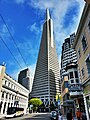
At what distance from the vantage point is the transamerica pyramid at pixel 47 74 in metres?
146

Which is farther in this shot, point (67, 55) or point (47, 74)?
point (47, 74)

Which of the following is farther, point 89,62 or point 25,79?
point 25,79

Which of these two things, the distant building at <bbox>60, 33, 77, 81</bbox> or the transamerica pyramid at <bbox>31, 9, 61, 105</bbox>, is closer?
the distant building at <bbox>60, 33, 77, 81</bbox>

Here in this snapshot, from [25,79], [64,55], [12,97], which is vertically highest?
[64,55]

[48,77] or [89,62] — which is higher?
[48,77]

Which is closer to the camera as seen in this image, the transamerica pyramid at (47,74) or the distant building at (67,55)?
the distant building at (67,55)

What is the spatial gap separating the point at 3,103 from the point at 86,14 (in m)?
43.2

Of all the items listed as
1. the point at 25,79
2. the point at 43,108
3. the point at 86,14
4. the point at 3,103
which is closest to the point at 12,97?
the point at 3,103

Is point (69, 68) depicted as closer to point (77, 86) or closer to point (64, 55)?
point (77, 86)

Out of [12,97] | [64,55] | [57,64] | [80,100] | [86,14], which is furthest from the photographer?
[57,64]

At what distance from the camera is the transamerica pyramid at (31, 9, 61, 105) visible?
480 feet

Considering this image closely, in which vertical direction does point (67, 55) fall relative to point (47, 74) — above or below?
above

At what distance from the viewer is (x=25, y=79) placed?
151m

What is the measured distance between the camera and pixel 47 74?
152625 millimetres
